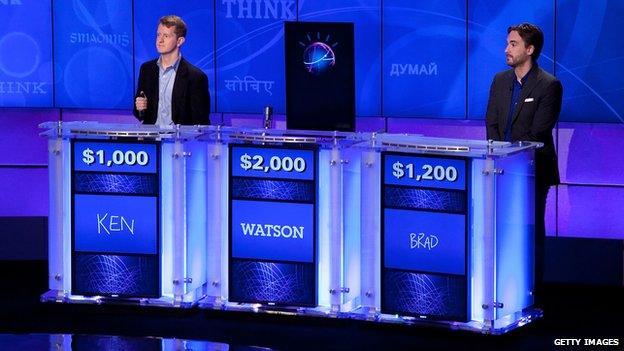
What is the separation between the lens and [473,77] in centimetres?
851

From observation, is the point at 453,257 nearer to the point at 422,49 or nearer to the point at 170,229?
the point at 170,229

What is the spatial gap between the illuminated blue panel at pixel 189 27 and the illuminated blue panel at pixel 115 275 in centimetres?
236

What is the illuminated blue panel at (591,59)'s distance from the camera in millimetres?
8195

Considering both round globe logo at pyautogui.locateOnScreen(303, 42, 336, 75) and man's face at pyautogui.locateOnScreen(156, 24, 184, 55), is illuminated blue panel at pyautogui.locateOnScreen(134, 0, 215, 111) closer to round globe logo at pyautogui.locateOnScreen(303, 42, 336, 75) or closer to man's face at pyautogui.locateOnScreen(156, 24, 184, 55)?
man's face at pyautogui.locateOnScreen(156, 24, 184, 55)

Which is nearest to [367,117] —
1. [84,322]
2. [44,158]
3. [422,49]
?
[422,49]

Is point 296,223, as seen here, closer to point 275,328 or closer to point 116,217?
point 275,328

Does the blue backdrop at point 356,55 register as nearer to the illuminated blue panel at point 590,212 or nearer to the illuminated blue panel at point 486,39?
the illuminated blue panel at point 486,39

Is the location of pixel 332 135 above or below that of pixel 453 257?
above

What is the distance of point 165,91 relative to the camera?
7.05 m

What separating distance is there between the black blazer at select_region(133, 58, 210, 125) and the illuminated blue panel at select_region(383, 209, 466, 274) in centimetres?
135

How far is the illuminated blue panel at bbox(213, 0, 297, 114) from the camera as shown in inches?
345

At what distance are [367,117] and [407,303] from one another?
2.64 metres

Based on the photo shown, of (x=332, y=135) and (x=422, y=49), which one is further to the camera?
(x=422, y=49)

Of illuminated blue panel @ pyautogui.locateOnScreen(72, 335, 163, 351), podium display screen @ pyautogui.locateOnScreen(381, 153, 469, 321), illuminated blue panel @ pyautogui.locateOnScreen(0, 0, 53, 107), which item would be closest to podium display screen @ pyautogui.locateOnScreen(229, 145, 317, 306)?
podium display screen @ pyautogui.locateOnScreen(381, 153, 469, 321)
